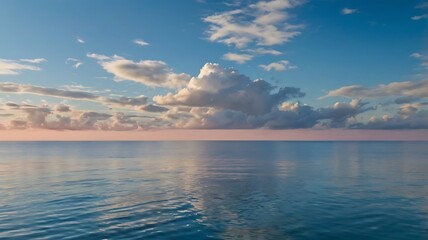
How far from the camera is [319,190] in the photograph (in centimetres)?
5466

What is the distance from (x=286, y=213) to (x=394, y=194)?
954 inches

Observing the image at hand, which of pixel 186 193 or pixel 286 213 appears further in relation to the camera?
pixel 186 193

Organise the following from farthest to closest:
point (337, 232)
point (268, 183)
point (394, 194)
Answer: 1. point (268, 183)
2. point (394, 194)
3. point (337, 232)

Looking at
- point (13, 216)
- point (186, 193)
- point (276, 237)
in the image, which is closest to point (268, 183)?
point (186, 193)

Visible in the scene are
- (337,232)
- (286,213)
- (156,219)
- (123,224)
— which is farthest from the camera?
(286,213)

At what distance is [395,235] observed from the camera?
30.4 m

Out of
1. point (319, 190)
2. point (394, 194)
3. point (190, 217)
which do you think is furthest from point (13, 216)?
point (394, 194)

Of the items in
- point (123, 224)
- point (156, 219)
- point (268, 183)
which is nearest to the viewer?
point (123, 224)

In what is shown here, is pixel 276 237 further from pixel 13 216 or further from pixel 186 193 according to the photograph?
pixel 13 216

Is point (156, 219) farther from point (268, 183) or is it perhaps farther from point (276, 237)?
point (268, 183)

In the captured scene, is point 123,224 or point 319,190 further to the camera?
point 319,190

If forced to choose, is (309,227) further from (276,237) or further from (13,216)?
(13,216)

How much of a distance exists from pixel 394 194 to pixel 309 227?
2693 centimetres

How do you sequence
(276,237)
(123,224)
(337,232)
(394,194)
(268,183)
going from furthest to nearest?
(268,183), (394,194), (123,224), (337,232), (276,237)
